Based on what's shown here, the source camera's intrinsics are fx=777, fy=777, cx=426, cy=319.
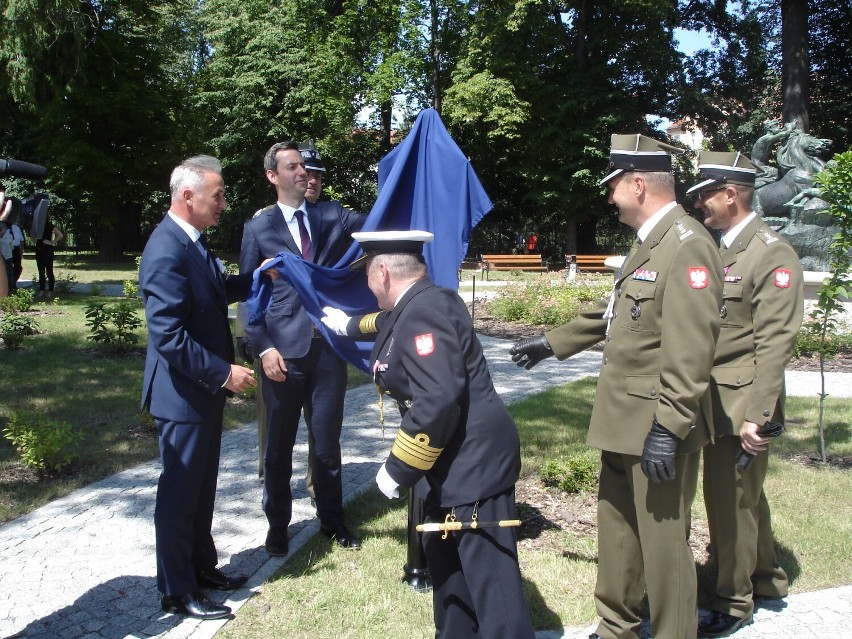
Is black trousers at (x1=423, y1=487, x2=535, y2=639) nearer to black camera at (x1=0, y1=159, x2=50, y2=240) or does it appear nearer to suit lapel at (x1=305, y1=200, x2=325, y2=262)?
black camera at (x1=0, y1=159, x2=50, y2=240)

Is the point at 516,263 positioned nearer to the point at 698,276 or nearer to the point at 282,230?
the point at 282,230

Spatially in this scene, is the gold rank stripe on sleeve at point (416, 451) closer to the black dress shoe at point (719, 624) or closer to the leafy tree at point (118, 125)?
the black dress shoe at point (719, 624)

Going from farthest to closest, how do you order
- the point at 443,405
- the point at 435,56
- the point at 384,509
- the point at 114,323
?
the point at 435,56 → the point at 114,323 → the point at 384,509 → the point at 443,405

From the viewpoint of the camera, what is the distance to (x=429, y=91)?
36594 millimetres

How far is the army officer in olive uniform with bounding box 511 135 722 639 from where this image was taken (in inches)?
128

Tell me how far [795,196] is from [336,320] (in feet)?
51.9

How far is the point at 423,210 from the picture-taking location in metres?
4.54

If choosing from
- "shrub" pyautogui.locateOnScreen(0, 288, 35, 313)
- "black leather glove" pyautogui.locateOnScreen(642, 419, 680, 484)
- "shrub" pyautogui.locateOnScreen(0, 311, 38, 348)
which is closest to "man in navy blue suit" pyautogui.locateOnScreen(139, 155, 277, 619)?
"black leather glove" pyautogui.locateOnScreen(642, 419, 680, 484)

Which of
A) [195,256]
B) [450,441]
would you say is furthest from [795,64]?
[450,441]

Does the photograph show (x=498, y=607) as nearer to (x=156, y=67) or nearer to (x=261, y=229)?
(x=261, y=229)

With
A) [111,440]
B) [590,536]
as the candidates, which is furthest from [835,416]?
[111,440]

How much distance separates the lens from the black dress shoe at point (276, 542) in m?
4.86

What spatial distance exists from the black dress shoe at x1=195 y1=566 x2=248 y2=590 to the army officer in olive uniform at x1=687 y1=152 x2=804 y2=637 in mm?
2533

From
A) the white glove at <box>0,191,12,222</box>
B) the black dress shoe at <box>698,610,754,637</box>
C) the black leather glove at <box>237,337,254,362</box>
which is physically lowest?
the black dress shoe at <box>698,610,754,637</box>
